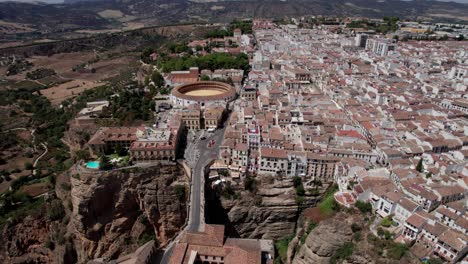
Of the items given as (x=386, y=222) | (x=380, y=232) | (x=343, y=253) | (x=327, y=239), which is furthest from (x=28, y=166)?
(x=386, y=222)

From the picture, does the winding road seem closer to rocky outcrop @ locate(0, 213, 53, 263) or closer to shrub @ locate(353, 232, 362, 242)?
shrub @ locate(353, 232, 362, 242)

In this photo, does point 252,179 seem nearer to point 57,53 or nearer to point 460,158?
point 460,158

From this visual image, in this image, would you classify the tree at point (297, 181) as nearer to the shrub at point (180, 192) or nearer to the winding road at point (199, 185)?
the winding road at point (199, 185)

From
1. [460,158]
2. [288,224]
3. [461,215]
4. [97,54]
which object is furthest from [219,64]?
[97,54]

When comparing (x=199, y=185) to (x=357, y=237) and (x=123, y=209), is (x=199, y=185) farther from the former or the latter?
(x=357, y=237)

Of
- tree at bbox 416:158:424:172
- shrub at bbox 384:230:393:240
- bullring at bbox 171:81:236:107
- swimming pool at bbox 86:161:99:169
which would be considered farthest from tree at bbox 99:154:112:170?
tree at bbox 416:158:424:172

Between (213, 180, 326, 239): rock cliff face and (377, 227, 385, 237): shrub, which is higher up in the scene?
(377, 227, 385, 237): shrub
